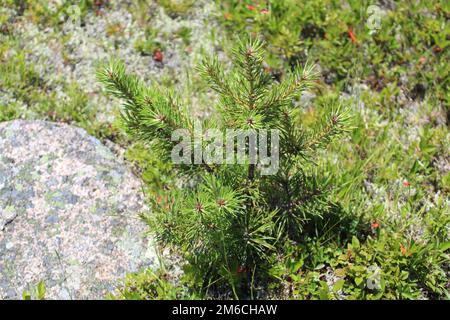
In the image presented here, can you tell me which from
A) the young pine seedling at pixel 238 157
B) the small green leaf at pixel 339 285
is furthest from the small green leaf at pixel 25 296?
the small green leaf at pixel 339 285

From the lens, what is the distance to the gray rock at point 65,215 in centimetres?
461

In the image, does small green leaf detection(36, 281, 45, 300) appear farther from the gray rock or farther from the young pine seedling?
the young pine seedling

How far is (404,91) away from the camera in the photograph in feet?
21.0

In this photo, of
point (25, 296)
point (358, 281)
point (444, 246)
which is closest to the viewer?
point (25, 296)

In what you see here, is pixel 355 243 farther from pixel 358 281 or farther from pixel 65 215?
pixel 65 215

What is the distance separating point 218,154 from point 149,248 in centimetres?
135

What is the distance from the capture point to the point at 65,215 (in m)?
4.95

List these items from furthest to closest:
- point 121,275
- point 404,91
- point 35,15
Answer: point 35,15, point 404,91, point 121,275

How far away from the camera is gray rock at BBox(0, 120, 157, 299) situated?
181 inches

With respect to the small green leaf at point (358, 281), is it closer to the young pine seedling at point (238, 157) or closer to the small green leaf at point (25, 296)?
the young pine seedling at point (238, 157)

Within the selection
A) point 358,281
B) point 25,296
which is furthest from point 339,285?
point 25,296

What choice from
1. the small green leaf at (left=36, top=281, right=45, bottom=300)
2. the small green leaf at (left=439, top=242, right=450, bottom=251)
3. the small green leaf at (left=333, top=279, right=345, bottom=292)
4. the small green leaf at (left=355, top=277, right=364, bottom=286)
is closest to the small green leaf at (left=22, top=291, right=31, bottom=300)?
the small green leaf at (left=36, top=281, right=45, bottom=300)
